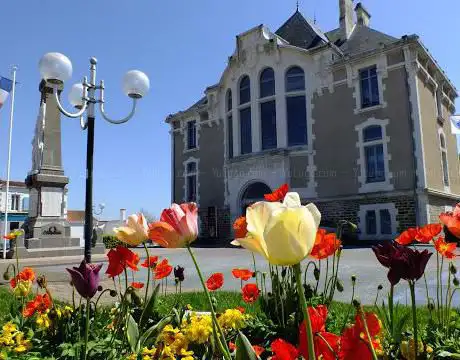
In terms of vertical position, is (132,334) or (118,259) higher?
(118,259)

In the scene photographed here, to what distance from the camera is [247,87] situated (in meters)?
21.7

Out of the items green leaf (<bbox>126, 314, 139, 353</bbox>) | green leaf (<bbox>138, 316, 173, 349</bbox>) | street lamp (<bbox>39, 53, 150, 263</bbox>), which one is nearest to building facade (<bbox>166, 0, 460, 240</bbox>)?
street lamp (<bbox>39, 53, 150, 263</bbox>)

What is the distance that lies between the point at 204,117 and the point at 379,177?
38.4 feet

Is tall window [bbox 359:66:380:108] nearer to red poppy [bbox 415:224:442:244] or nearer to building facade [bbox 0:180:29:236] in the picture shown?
red poppy [bbox 415:224:442:244]

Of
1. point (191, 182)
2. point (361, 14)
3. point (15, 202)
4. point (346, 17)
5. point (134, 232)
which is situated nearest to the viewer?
point (134, 232)

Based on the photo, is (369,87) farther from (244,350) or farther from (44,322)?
(244,350)

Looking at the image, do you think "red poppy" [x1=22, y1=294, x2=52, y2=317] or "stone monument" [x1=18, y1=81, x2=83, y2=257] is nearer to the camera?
"red poppy" [x1=22, y1=294, x2=52, y2=317]

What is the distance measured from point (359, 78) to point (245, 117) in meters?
6.39

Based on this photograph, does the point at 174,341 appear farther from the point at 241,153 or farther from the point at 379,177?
the point at 241,153

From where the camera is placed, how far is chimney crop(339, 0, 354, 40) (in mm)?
21277

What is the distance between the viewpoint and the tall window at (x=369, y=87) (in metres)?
17.7

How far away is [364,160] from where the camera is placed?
17438 millimetres

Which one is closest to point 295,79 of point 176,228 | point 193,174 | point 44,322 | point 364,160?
point 364,160

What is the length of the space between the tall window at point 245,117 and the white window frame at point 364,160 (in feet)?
19.6
